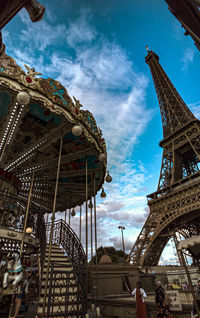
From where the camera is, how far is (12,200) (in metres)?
7.63

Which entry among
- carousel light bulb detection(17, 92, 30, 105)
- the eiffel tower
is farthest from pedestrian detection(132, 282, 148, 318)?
the eiffel tower

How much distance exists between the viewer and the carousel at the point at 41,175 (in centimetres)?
494

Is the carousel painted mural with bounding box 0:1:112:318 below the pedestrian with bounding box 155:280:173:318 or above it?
above

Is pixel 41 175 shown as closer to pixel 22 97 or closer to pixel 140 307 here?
pixel 22 97

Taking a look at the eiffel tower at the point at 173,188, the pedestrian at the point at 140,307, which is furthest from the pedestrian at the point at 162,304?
the eiffel tower at the point at 173,188

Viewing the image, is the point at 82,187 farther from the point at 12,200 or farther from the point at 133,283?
the point at 133,283

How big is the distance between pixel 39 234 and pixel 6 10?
7641mm

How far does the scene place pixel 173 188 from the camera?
21391 millimetres

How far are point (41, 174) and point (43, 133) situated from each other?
146 inches

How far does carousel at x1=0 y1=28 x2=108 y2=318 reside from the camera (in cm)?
494

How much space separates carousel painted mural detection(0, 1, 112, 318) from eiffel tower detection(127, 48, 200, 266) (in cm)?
1202

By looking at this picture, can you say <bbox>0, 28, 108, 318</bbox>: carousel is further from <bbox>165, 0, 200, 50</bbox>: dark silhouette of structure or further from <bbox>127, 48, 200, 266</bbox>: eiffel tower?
<bbox>127, 48, 200, 266</bbox>: eiffel tower

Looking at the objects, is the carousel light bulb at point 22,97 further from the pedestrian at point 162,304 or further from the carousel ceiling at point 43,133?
the pedestrian at point 162,304

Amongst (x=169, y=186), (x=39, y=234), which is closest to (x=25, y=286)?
(x=39, y=234)
